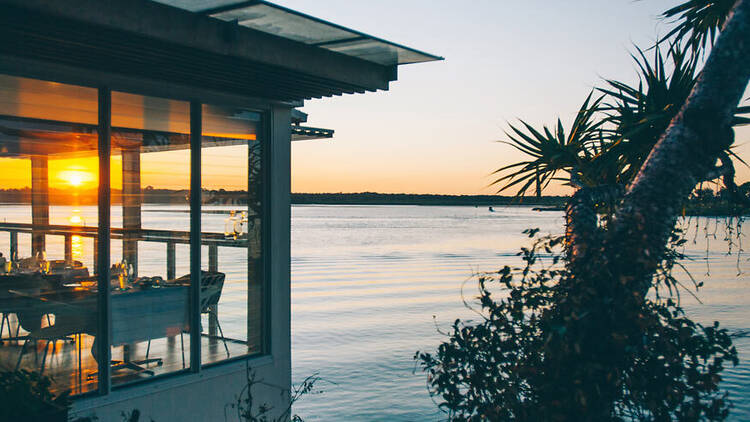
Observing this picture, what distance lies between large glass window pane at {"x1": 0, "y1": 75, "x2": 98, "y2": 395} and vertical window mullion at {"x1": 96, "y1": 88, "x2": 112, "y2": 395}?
0.07 meters

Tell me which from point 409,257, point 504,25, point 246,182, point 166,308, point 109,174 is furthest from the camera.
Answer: point 409,257

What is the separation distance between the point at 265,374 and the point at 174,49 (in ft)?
9.56

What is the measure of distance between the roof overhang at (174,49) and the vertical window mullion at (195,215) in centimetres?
30

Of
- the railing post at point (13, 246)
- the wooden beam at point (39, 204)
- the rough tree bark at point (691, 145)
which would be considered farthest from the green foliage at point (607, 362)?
the wooden beam at point (39, 204)

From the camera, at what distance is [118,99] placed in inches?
180

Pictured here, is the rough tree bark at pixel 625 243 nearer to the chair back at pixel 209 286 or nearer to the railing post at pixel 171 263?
the chair back at pixel 209 286

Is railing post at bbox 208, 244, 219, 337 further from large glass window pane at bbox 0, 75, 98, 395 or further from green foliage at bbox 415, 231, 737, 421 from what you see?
green foliage at bbox 415, 231, 737, 421

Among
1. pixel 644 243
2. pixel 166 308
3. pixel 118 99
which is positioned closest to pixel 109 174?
pixel 118 99

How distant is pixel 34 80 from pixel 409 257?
22907mm

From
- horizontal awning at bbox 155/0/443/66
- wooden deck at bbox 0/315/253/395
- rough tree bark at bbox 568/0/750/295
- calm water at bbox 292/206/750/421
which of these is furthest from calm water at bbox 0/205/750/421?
horizontal awning at bbox 155/0/443/66

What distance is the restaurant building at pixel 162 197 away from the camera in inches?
156

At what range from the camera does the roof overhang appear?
3.19 m

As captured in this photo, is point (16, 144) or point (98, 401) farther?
point (16, 144)

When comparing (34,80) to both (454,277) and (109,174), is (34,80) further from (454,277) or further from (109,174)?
(454,277)
